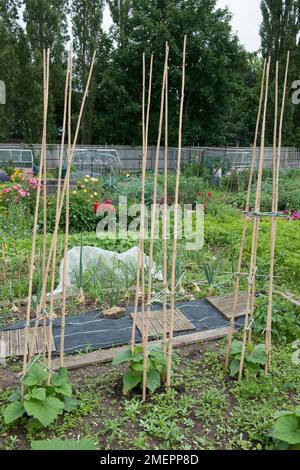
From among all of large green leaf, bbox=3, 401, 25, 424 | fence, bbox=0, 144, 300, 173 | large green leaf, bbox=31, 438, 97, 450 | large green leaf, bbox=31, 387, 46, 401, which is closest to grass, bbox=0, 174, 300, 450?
large green leaf, bbox=3, 401, 25, 424

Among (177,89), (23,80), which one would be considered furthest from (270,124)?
(23,80)

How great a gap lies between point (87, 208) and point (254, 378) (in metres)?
4.94

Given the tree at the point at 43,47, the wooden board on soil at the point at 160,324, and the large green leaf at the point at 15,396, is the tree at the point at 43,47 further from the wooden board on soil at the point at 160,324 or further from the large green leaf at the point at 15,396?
the large green leaf at the point at 15,396

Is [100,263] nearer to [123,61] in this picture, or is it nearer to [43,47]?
[43,47]

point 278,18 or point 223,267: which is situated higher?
point 278,18

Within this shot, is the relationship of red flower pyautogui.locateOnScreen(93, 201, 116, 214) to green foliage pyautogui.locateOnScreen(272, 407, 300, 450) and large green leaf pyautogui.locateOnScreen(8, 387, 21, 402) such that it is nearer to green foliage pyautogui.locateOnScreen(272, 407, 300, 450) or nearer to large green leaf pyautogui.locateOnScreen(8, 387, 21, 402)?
large green leaf pyautogui.locateOnScreen(8, 387, 21, 402)

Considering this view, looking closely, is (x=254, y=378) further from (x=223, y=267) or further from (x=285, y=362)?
(x=223, y=267)

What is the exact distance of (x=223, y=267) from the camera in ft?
16.7

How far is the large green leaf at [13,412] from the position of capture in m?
2.14

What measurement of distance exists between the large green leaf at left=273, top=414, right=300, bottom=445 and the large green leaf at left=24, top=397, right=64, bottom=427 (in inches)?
42.2

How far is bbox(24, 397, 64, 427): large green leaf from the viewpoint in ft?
6.86

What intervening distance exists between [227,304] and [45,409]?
2223 mm

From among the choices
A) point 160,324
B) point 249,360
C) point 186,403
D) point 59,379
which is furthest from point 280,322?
point 59,379

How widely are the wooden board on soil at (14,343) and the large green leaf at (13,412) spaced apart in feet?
2.32
